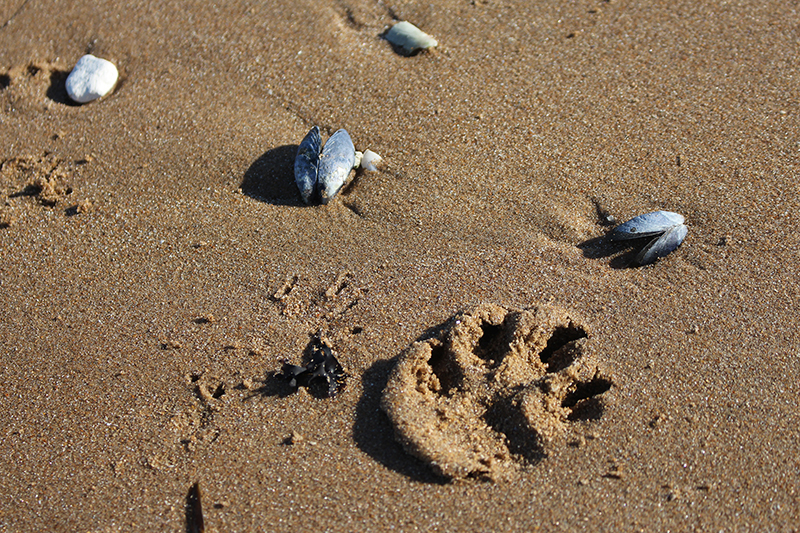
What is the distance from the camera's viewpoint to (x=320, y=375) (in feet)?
6.91

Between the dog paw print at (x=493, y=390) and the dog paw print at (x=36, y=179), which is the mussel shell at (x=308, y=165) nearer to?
the dog paw print at (x=493, y=390)

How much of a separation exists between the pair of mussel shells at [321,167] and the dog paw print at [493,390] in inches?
34.2

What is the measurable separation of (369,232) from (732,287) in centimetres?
147

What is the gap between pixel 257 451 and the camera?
2.01 m

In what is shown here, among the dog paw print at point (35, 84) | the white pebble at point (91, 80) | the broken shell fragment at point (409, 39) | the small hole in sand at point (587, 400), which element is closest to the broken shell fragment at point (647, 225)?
the small hole in sand at point (587, 400)

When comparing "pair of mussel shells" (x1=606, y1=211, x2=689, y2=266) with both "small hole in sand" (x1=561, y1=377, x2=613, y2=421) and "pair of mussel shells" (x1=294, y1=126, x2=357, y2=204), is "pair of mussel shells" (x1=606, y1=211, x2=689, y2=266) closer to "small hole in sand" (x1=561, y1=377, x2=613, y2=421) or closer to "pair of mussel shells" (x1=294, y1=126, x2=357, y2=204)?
"small hole in sand" (x1=561, y1=377, x2=613, y2=421)

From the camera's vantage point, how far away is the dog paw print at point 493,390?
1924mm

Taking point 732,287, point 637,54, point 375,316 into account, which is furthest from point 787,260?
point 375,316

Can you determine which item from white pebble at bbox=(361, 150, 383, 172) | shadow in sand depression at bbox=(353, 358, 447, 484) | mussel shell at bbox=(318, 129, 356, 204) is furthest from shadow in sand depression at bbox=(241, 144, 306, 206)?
shadow in sand depression at bbox=(353, 358, 447, 484)

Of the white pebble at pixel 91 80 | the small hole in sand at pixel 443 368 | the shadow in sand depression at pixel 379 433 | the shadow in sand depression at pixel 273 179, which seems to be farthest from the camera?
the white pebble at pixel 91 80

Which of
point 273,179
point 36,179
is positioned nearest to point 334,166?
point 273,179

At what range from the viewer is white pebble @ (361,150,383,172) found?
278 cm

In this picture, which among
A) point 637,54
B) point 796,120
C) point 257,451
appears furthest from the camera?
point 637,54

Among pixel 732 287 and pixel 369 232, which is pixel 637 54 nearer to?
pixel 732 287
